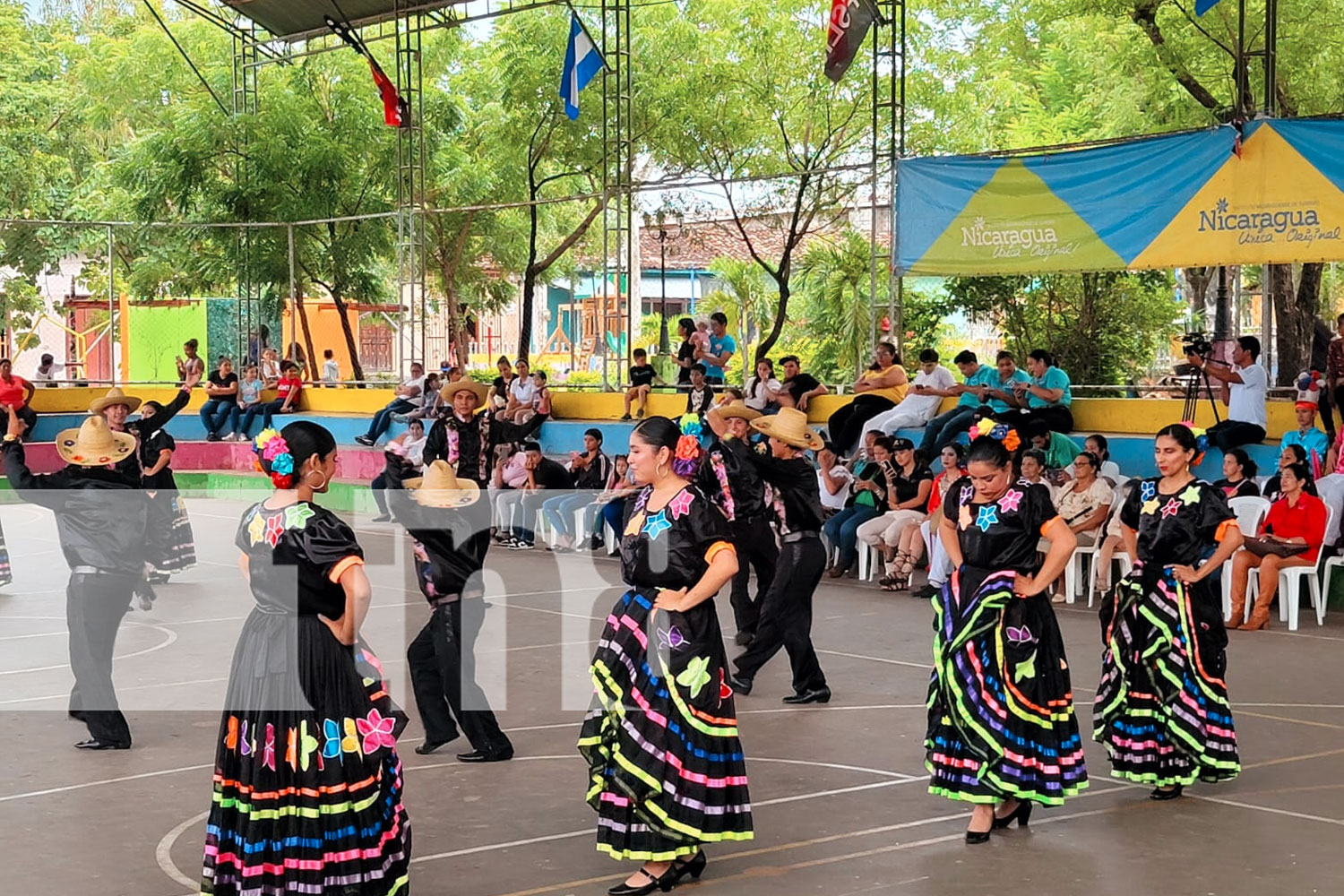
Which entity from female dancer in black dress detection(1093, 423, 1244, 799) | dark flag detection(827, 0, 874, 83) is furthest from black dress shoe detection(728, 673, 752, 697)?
dark flag detection(827, 0, 874, 83)

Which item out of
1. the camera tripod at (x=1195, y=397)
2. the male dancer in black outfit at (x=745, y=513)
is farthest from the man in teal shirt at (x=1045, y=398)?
the male dancer in black outfit at (x=745, y=513)

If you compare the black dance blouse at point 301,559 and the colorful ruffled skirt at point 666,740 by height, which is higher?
the black dance blouse at point 301,559

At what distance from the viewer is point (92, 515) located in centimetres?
810

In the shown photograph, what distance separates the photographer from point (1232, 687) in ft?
32.0

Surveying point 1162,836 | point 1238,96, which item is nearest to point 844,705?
point 1162,836

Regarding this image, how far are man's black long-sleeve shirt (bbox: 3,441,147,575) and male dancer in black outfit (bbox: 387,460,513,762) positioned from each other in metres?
1.42

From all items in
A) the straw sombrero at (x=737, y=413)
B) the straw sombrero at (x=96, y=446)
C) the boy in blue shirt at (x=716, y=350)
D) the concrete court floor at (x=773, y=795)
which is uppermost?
the boy in blue shirt at (x=716, y=350)

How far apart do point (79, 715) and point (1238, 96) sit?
413 inches

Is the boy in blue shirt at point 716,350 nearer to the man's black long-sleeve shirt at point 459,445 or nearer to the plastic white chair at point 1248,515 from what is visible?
the man's black long-sleeve shirt at point 459,445

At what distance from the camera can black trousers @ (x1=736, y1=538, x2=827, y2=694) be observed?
30.3 ft

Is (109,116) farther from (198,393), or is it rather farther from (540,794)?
(540,794)

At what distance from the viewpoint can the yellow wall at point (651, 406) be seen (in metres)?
15.2

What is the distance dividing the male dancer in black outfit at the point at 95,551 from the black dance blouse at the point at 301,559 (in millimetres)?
3061

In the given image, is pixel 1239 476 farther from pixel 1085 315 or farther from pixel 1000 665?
pixel 1085 315
